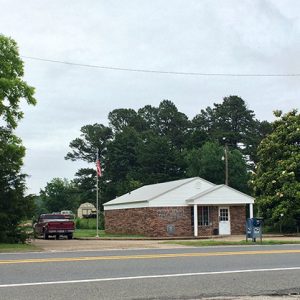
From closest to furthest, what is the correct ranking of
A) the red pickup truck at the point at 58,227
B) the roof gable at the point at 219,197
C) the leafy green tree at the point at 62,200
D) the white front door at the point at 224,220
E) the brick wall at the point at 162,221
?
the red pickup truck at the point at 58,227, the brick wall at the point at 162,221, the roof gable at the point at 219,197, the white front door at the point at 224,220, the leafy green tree at the point at 62,200

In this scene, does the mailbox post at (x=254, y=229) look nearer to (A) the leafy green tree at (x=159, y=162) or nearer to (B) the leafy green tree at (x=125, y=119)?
(A) the leafy green tree at (x=159, y=162)

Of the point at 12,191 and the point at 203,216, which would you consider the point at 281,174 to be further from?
the point at 12,191

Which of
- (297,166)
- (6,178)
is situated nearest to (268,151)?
(297,166)

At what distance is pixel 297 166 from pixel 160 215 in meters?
9.80

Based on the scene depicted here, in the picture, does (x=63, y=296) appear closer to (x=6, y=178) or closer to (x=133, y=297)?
(x=133, y=297)

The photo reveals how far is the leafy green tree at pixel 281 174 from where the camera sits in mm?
36719

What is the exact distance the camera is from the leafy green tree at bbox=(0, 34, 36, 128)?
2459cm

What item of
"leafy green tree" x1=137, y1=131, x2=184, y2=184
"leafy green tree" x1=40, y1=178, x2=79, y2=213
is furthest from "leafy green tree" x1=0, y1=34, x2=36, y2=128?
"leafy green tree" x1=40, y1=178, x2=79, y2=213

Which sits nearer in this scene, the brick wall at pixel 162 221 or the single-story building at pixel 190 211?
the brick wall at pixel 162 221

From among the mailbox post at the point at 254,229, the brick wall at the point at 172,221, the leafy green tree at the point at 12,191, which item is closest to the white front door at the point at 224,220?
the brick wall at the point at 172,221

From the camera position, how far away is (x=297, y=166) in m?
37.7

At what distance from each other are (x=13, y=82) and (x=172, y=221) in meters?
17.4

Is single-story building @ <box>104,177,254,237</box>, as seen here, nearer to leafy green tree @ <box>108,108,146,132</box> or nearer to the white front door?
the white front door

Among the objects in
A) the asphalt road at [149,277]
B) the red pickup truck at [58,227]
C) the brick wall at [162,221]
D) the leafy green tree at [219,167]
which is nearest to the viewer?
the asphalt road at [149,277]
